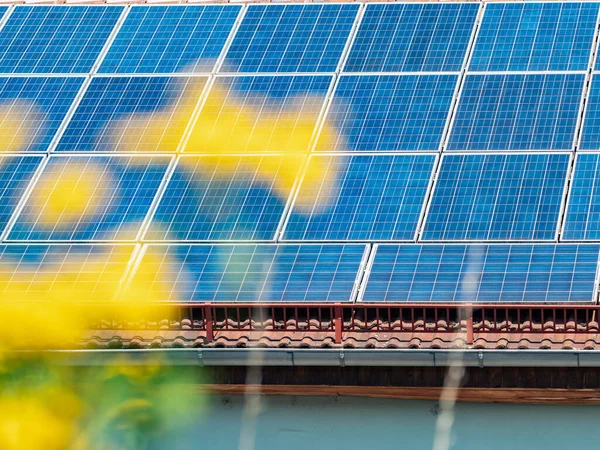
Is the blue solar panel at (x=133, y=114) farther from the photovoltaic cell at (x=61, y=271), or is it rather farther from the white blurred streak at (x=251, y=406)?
the white blurred streak at (x=251, y=406)

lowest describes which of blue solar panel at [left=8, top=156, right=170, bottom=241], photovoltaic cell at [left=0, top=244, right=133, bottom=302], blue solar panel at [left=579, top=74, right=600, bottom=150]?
photovoltaic cell at [left=0, top=244, right=133, bottom=302]

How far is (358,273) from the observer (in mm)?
25688

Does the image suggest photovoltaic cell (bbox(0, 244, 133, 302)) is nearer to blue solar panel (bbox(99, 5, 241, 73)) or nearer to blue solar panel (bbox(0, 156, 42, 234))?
blue solar panel (bbox(0, 156, 42, 234))

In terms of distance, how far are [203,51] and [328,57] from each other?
2.35 meters

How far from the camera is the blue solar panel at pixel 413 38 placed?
100ft

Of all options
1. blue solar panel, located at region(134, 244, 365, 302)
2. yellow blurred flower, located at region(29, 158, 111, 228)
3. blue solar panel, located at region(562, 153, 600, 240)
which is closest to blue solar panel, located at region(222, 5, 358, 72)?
yellow blurred flower, located at region(29, 158, 111, 228)

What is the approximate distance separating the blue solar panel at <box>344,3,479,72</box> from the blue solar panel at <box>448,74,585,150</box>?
3.36 ft

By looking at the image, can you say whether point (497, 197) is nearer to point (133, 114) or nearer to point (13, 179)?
point (133, 114)

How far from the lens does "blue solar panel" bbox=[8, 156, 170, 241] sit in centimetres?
2767

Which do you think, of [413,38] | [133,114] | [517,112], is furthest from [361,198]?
[413,38]

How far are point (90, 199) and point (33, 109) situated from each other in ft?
10.3

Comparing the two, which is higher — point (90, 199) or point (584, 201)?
point (584, 201)

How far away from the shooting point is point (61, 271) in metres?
26.7

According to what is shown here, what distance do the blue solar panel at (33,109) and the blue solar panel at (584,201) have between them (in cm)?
879
